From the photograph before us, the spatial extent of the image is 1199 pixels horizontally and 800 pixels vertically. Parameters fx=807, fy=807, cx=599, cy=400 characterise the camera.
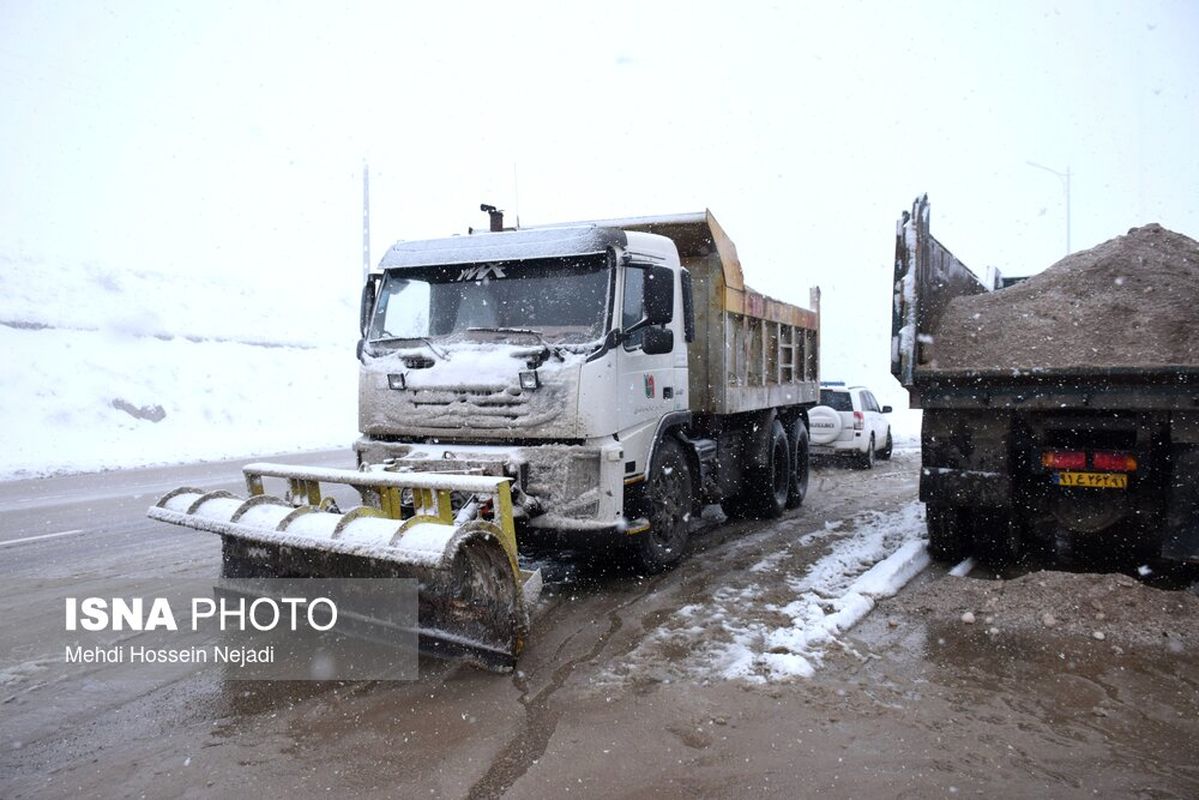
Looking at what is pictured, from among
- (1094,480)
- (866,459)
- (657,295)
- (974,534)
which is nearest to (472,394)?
(657,295)

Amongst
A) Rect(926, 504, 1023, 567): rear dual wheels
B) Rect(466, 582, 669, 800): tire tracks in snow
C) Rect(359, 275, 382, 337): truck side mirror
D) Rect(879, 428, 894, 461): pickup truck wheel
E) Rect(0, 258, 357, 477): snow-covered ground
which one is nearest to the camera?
Rect(466, 582, 669, 800): tire tracks in snow

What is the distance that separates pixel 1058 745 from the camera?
365cm

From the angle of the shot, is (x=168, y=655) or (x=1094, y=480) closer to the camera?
(x=168, y=655)

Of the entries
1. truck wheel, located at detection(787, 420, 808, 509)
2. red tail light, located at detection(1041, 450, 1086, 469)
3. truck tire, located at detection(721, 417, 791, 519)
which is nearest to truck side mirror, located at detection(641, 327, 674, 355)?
red tail light, located at detection(1041, 450, 1086, 469)

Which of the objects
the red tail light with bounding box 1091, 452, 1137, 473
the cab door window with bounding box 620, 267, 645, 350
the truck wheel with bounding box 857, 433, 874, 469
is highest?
the cab door window with bounding box 620, 267, 645, 350

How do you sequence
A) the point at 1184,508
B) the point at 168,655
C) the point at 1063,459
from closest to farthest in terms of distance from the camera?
the point at 168,655
the point at 1184,508
the point at 1063,459

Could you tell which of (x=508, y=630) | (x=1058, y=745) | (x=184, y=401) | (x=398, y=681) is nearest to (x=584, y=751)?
(x=508, y=630)

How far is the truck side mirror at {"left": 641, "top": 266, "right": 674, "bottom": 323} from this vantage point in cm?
617

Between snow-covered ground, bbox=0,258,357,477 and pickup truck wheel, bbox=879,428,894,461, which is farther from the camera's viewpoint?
snow-covered ground, bbox=0,258,357,477

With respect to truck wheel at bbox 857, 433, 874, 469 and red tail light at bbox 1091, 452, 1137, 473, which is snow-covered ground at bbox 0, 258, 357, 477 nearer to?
truck wheel at bbox 857, 433, 874, 469

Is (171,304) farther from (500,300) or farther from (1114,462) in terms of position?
(1114,462)

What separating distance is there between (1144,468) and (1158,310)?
130cm

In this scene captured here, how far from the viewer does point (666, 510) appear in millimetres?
6816

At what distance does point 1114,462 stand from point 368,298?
19.8 feet
